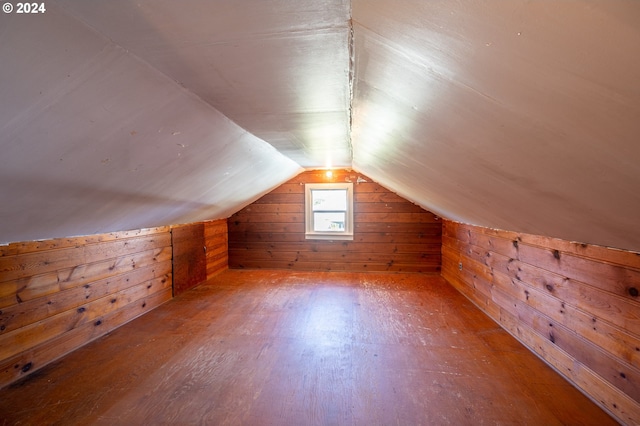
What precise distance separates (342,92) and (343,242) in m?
3.69

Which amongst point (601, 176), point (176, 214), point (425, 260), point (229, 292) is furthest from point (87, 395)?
point (425, 260)

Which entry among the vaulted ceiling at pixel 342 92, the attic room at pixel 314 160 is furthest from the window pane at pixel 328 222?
the vaulted ceiling at pixel 342 92

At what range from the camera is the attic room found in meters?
0.74

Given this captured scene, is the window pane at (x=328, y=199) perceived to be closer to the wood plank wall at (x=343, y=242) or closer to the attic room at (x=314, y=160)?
the wood plank wall at (x=343, y=242)

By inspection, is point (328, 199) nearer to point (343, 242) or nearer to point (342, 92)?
point (343, 242)

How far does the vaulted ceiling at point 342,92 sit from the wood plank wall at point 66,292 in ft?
1.51

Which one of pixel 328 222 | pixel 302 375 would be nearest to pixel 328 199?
pixel 328 222

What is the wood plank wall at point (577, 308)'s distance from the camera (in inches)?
59.7

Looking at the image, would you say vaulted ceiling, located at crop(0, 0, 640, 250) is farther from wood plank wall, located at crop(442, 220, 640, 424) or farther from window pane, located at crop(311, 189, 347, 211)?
window pane, located at crop(311, 189, 347, 211)

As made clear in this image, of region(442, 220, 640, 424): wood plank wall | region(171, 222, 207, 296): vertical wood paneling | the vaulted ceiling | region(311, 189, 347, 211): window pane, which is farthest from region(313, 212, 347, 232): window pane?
the vaulted ceiling

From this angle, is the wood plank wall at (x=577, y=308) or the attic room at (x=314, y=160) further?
the wood plank wall at (x=577, y=308)

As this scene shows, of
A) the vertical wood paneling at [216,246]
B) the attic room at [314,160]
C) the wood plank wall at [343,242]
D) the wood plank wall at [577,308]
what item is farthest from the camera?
the wood plank wall at [343,242]

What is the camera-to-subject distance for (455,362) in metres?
2.12

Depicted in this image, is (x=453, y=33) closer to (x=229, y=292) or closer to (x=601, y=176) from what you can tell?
(x=601, y=176)
